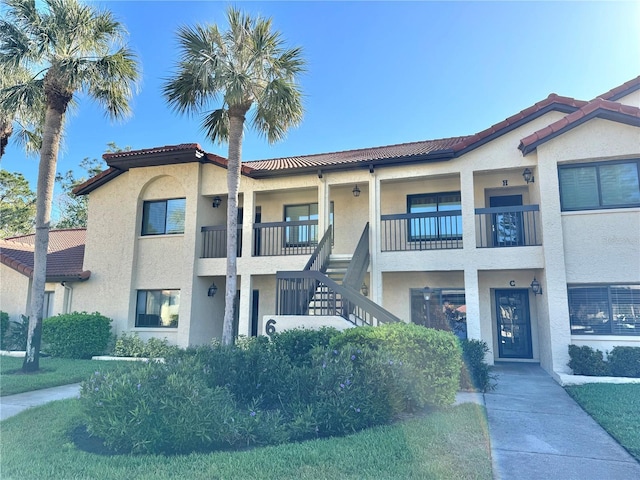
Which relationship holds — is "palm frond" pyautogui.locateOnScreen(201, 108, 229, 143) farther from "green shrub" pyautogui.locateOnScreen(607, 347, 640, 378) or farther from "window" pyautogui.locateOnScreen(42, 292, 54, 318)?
"green shrub" pyautogui.locateOnScreen(607, 347, 640, 378)

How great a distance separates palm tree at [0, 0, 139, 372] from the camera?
10.8 meters

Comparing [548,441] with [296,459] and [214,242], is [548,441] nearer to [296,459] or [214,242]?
[296,459]

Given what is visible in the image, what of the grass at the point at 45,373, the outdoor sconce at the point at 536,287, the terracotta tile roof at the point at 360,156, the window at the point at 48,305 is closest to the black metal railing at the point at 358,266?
the terracotta tile roof at the point at 360,156

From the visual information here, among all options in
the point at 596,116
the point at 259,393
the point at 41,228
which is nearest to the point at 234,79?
the point at 41,228

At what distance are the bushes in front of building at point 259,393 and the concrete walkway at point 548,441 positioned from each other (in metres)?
1.23

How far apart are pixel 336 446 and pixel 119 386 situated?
2.89 m

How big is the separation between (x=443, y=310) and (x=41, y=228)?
1163 centimetres

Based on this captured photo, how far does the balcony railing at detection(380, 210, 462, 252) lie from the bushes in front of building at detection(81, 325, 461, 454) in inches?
230

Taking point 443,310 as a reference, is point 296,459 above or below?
below

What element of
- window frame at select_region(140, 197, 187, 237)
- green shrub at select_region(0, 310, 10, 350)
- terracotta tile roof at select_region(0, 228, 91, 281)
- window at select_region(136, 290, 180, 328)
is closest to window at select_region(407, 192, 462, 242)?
window frame at select_region(140, 197, 187, 237)

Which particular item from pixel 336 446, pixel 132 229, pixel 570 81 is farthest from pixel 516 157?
pixel 132 229

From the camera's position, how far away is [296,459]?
492 centimetres

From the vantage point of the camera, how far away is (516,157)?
1192 cm

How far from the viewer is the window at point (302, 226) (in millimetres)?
14383
